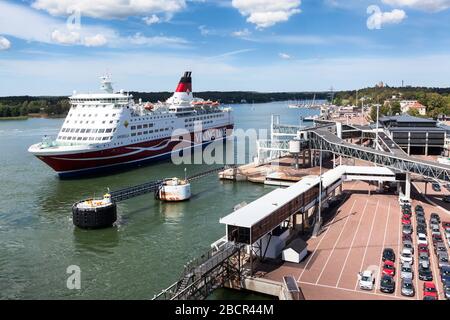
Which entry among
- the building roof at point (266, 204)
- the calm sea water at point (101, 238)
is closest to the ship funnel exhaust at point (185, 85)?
the calm sea water at point (101, 238)

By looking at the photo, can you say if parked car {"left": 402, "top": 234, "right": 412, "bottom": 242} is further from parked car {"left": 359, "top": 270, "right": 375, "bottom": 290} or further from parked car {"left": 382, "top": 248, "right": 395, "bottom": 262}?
parked car {"left": 359, "top": 270, "right": 375, "bottom": 290}

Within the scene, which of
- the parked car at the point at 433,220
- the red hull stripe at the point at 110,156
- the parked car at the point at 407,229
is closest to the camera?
the parked car at the point at 407,229

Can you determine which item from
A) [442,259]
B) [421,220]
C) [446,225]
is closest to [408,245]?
[442,259]

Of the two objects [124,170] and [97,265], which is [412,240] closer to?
[97,265]

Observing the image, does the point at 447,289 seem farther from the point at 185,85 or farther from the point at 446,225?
the point at 185,85

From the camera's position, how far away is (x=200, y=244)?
28.3m

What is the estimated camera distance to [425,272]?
2091cm

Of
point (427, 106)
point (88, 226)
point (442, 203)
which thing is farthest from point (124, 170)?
point (427, 106)

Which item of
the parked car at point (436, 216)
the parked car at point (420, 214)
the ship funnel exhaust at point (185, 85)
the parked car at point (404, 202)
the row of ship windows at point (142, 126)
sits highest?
the ship funnel exhaust at point (185, 85)

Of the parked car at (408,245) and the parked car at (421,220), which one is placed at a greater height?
the parked car at (421,220)

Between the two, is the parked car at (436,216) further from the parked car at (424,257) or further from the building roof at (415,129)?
the building roof at (415,129)

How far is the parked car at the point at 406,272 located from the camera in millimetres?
20438

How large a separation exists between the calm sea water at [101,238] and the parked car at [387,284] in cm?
696

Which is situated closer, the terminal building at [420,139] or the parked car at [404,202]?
the parked car at [404,202]
